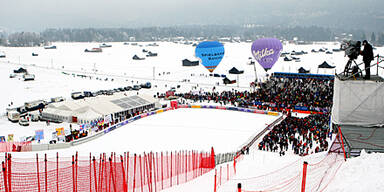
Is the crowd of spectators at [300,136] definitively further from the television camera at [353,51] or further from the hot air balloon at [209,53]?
the hot air balloon at [209,53]

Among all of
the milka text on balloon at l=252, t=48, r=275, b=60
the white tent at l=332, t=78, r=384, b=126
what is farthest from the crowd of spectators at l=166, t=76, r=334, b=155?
the white tent at l=332, t=78, r=384, b=126

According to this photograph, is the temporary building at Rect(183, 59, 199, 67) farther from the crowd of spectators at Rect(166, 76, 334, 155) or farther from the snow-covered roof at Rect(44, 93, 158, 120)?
the snow-covered roof at Rect(44, 93, 158, 120)

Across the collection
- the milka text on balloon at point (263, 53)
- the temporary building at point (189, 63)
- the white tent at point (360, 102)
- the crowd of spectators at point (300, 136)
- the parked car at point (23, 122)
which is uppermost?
the milka text on balloon at point (263, 53)

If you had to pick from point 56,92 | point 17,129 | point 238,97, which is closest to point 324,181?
point 17,129

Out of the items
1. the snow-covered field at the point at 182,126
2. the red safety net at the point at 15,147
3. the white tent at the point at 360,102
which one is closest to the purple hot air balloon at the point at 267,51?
the snow-covered field at the point at 182,126

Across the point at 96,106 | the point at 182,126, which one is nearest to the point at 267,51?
the point at 182,126

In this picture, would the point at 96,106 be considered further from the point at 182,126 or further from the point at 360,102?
the point at 360,102
